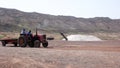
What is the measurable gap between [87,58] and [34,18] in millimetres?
162211

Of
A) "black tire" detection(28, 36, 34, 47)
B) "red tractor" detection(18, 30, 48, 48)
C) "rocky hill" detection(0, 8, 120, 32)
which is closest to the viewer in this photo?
"red tractor" detection(18, 30, 48, 48)

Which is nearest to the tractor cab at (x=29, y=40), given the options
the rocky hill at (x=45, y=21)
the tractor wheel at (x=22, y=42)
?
the tractor wheel at (x=22, y=42)

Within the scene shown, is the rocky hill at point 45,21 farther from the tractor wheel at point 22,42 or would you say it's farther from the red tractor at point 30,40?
Answer: the tractor wheel at point 22,42

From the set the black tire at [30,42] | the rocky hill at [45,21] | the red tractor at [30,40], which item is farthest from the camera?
the rocky hill at [45,21]

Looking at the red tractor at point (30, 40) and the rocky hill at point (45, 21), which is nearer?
the red tractor at point (30, 40)

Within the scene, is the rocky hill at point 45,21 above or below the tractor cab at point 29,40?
above

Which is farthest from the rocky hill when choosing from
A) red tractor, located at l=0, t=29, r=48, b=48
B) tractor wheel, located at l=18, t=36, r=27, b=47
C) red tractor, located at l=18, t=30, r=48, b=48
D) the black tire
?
tractor wheel, located at l=18, t=36, r=27, b=47

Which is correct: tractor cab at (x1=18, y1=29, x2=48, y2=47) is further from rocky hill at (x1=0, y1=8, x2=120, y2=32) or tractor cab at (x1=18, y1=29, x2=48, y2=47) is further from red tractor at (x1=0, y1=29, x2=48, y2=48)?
rocky hill at (x1=0, y1=8, x2=120, y2=32)

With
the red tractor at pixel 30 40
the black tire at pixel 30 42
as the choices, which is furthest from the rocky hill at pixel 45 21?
the black tire at pixel 30 42

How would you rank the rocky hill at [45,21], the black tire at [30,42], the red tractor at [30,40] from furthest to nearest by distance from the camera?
the rocky hill at [45,21], the black tire at [30,42], the red tractor at [30,40]

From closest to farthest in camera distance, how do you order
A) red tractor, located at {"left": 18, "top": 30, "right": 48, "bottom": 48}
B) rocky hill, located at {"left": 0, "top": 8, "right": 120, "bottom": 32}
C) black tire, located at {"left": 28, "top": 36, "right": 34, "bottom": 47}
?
red tractor, located at {"left": 18, "top": 30, "right": 48, "bottom": 48}
black tire, located at {"left": 28, "top": 36, "right": 34, "bottom": 47}
rocky hill, located at {"left": 0, "top": 8, "right": 120, "bottom": 32}

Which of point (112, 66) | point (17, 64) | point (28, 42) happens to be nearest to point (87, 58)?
point (112, 66)

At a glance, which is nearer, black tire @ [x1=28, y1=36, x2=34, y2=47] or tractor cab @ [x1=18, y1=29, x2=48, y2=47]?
tractor cab @ [x1=18, y1=29, x2=48, y2=47]

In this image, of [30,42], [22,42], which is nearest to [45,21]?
[30,42]
